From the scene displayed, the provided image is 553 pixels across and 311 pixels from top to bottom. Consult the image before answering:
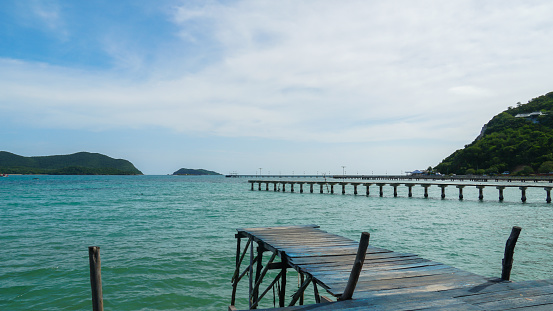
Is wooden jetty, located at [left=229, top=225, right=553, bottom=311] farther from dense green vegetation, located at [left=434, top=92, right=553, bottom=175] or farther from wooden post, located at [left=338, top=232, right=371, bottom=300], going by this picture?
dense green vegetation, located at [left=434, top=92, right=553, bottom=175]

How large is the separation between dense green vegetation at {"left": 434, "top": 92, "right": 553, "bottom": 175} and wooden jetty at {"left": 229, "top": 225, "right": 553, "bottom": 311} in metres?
92.8

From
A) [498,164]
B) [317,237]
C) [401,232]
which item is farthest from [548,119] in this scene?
[317,237]

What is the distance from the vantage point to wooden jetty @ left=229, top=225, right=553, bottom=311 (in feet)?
14.0

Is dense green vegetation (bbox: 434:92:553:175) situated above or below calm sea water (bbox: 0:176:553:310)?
above

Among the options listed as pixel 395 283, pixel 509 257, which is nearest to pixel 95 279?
pixel 395 283

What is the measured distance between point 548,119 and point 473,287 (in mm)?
124402

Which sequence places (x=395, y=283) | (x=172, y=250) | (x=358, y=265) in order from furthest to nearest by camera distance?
(x=172, y=250) < (x=395, y=283) < (x=358, y=265)

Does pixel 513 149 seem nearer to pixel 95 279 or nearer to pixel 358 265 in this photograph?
pixel 358 265

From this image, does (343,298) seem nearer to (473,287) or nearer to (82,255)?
(473,287)

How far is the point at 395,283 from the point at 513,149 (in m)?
107

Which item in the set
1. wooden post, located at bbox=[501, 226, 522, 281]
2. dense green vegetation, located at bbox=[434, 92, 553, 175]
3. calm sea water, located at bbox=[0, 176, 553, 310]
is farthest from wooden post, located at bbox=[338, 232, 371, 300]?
dense green vegetation, located at bbox=[434, 92, 553, 175]

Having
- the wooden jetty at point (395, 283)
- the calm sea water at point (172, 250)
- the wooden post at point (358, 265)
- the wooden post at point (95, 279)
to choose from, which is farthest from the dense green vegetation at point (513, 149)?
the wooden post at point (95, 279)

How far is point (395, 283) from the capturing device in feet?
17.3

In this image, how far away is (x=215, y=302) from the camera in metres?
8.48
